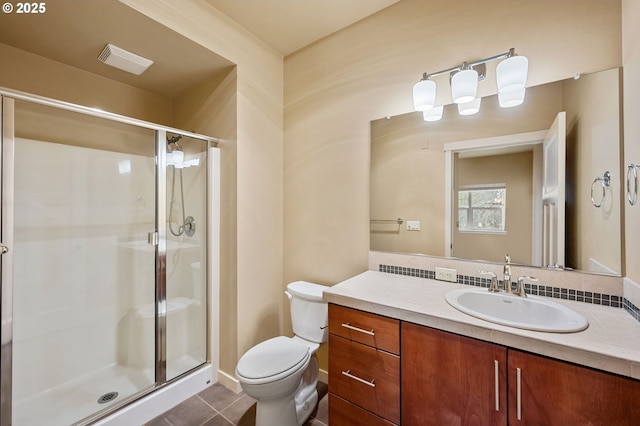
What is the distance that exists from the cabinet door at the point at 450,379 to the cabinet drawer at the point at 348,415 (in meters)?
0.16

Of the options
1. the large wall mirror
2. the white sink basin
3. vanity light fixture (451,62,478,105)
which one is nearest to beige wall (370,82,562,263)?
the large wall mirror

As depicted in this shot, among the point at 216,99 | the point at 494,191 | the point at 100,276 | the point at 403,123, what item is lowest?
the point at 100,276

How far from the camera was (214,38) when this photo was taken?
1.83m

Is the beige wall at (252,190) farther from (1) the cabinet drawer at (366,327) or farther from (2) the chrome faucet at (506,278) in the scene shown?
(2) the chrome faucet at (506,278)

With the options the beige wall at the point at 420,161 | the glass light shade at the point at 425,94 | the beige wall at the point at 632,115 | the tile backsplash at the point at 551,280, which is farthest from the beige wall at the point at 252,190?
the beige wall at the point at 632,115

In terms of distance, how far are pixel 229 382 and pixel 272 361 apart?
793 millimetres

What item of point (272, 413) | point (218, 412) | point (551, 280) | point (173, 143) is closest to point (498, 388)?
point (551, 280)

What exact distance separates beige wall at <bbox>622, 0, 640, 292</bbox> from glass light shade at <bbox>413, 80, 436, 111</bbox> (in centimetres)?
77

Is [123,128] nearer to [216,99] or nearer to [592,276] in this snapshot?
[216,99]

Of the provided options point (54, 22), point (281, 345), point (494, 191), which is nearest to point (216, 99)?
point (54, 22)

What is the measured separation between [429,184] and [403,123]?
0.44m

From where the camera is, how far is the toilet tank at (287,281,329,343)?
1755 mm

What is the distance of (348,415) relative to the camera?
1313 mm

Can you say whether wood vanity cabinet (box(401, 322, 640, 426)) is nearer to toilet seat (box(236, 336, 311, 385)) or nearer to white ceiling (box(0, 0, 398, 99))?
toilet seat (box(236, 336, 311, 385))
